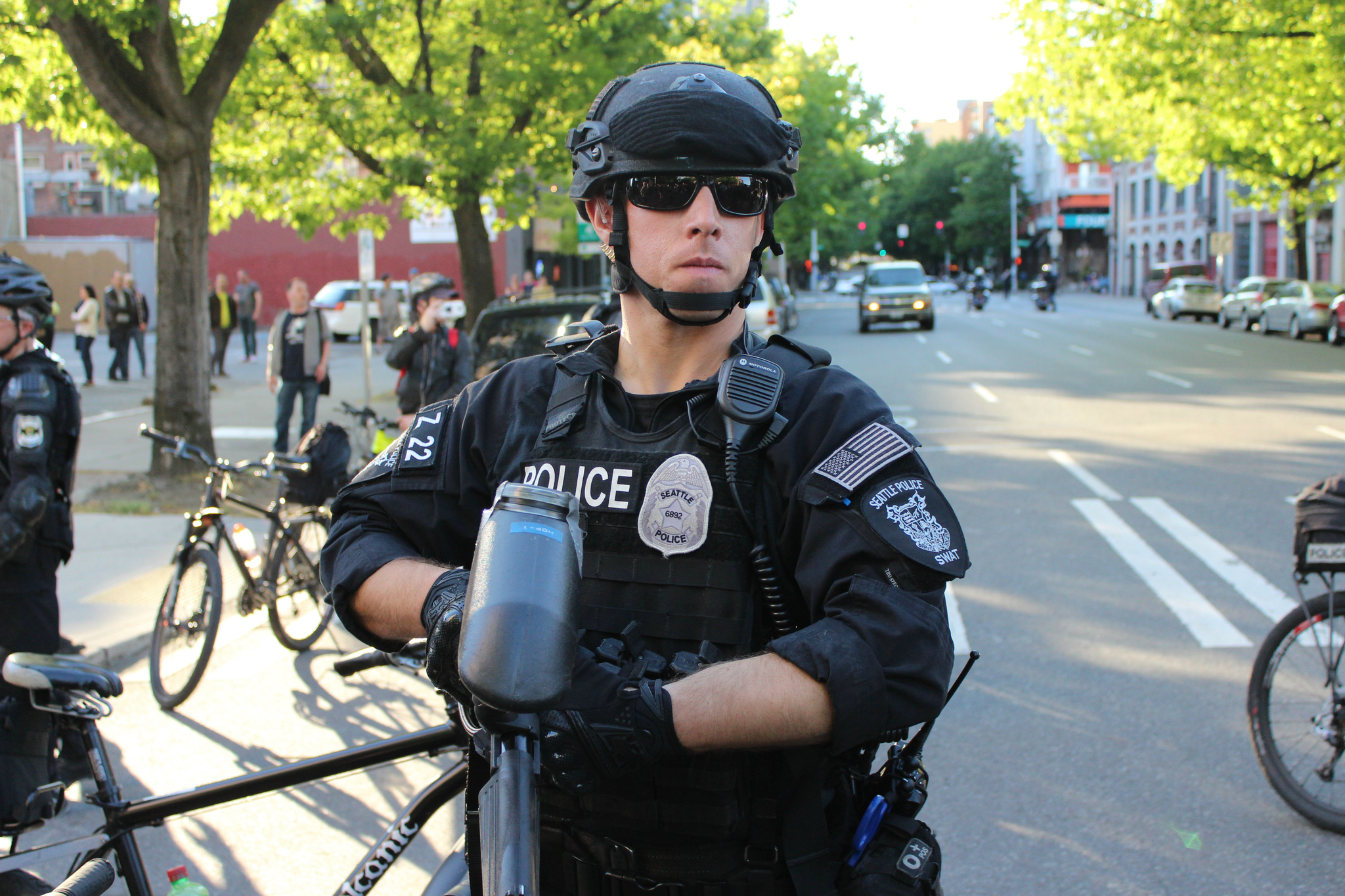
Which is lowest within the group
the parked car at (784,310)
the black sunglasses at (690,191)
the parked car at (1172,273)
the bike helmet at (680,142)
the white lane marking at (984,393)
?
the white lane marking at (984,393)

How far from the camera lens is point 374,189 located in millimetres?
16266

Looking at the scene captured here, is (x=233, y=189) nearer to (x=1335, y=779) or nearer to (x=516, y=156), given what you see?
(x=516, y=156)

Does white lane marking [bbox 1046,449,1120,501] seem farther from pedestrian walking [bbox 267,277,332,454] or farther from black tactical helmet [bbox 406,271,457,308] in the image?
pedestrian walking [bbox 267,277,332,454]

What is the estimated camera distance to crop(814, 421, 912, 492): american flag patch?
1.68 meters

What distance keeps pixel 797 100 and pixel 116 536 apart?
1842cm

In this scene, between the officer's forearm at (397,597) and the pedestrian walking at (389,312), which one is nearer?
the officer's forearm at (397,597)

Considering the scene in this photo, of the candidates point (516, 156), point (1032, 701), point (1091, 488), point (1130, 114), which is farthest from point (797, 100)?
point (1032, 701)

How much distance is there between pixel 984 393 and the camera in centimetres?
1714

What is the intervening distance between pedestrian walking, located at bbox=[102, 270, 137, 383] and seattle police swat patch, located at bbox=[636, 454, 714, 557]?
68.0ft

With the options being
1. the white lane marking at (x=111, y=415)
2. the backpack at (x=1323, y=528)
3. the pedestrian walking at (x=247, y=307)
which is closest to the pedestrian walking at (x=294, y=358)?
the white lane marking at (x=111, y=415)

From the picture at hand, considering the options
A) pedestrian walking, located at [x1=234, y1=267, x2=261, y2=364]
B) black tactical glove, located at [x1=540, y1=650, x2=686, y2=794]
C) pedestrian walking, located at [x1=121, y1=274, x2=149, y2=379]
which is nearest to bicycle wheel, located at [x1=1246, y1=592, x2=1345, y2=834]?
black tactical glove, located at [x1=540, y1=650, x2=686, y2=794]

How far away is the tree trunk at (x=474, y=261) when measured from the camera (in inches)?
677

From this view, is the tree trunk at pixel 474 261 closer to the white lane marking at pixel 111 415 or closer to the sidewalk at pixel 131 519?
the sidewalk at pixel 131 519

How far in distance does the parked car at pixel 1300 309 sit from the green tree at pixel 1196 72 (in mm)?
2857
